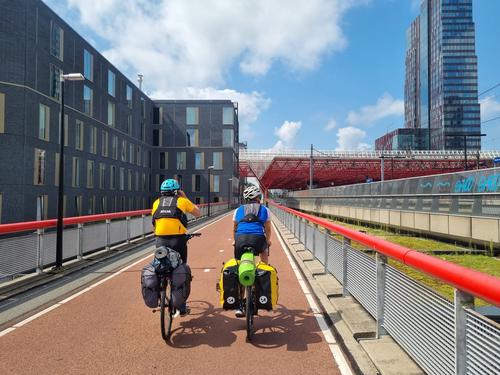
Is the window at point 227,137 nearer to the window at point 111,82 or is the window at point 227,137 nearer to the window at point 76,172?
the window at point 111,82

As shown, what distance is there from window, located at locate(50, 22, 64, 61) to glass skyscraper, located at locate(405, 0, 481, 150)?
129440 millimetres

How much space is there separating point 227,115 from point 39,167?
46.9 m

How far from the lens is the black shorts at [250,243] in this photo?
17.5ft

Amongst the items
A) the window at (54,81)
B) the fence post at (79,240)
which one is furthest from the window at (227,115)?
the fence post at (79,240)

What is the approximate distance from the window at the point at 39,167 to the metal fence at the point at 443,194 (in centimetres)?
2414

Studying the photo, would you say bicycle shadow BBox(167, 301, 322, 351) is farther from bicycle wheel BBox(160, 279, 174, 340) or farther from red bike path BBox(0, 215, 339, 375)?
bicycle wheel BBox(160, 279, 174, 340)

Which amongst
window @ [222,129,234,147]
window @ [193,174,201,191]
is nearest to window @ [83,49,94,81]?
window @ [193,174,201,191]

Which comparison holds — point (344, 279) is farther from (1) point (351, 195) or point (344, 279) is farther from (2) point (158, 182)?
(2) point (158, 182)

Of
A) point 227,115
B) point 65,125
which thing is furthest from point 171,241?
point 227,115

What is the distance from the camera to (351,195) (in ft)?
102

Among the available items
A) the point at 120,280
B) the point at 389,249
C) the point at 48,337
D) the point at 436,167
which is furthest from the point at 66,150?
the point at 436,167

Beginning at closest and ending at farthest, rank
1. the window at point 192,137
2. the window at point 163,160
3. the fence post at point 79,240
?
the fence post at point 79,240, the window at point 163,160, the window at point 192,137

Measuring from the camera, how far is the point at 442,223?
16094mm

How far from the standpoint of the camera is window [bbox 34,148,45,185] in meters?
31.5
